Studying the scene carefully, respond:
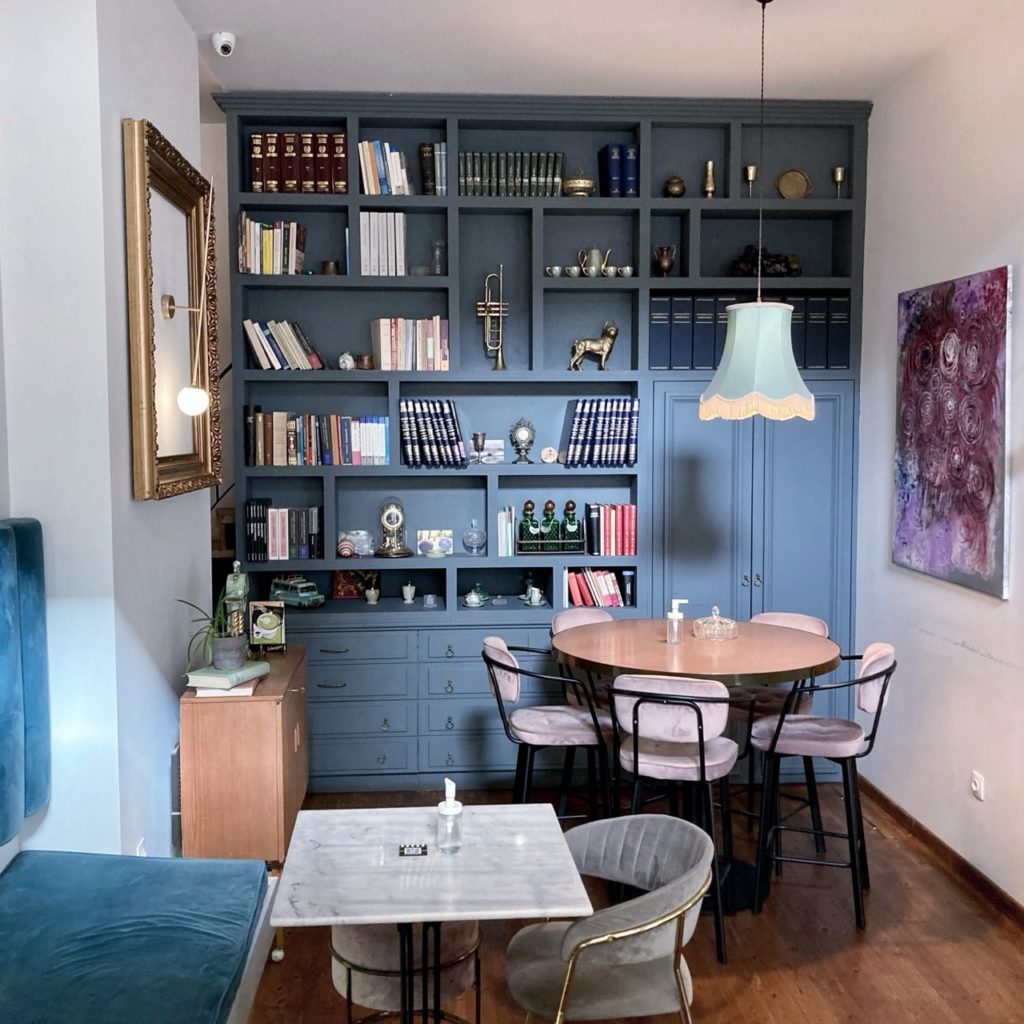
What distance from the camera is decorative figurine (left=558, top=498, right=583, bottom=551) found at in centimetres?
474

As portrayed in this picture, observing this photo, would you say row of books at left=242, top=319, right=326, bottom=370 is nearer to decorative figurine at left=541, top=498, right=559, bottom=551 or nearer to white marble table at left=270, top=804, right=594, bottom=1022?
decorative figurine at left=541, top=498, right=559, bottom=551

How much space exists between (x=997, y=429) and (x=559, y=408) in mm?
2007

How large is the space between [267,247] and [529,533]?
1.72 meters

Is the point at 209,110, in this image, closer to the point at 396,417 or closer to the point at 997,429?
the point at 396,417

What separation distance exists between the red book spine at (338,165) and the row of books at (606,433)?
1.44 meters

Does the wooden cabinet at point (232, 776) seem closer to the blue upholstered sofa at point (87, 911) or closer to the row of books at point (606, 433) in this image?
the blue upholstered sofa at point (87, 911)

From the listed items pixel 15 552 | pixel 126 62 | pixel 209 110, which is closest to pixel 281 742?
pixel 15 552

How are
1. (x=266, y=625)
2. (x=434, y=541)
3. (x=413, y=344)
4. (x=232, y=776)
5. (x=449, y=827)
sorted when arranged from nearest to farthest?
(x=449, y=827)
(x=232, y=776)
(x=266, y=625)
(x=413, y=344)
(x=434, y=541)

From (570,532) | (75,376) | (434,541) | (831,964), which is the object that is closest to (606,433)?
(570,532)

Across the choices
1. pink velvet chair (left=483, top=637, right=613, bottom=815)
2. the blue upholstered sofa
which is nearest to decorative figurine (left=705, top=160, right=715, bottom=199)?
pink velvet chair (left=483, top=637, right=613, bottom=815)

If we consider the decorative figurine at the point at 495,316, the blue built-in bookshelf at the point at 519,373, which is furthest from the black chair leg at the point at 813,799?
the decorative figurine at the point at 495,316

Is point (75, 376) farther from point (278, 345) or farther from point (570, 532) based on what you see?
point (570, 532)

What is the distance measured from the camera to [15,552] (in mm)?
2523

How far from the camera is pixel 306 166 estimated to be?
4.52 m
